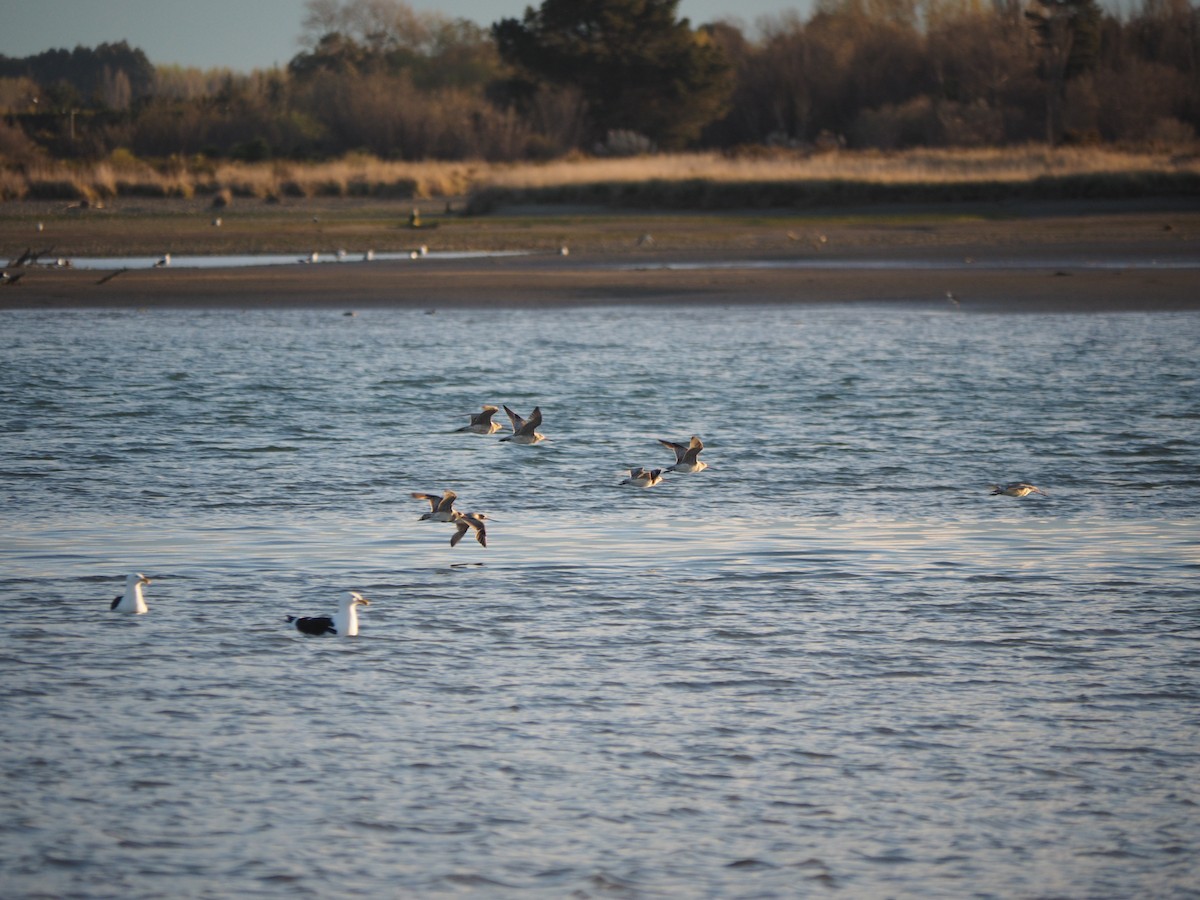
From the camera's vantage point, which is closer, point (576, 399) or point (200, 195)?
point (576, 399)

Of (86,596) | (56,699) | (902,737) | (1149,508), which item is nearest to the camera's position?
(902,737)

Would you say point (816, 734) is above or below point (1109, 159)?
below

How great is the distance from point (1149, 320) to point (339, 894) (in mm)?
17928

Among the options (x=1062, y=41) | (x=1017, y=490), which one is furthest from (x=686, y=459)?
(x=1062, y=41)

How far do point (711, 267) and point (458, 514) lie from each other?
20.3m

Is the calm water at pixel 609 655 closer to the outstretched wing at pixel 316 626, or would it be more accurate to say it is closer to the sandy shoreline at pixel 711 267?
the outstretched wing at pixel 316 626

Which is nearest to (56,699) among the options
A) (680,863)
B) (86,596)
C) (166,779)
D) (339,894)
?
(166,779)

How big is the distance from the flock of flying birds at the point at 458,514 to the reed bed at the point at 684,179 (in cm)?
2916

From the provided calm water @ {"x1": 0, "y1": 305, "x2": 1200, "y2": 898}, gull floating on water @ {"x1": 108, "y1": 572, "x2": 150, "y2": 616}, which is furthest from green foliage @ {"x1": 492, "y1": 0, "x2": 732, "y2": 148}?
gull floating on water @ {"x1": 108, "y1": 572, "x2": 150, "y2": 616}

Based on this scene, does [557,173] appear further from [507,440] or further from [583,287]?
[507,440]

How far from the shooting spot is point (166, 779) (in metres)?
5.32

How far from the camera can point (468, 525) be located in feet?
27.5

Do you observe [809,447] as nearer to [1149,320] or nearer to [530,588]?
[530,588]

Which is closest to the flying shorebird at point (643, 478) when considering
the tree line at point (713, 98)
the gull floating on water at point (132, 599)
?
the gull floating on water at point (132, 599)
